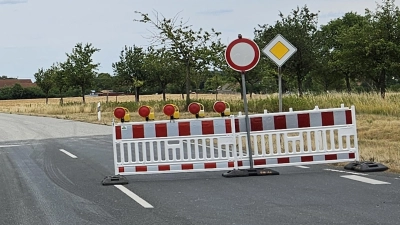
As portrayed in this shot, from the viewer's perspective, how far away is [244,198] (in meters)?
8.16

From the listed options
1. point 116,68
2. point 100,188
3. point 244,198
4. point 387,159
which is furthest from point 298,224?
point 116,68

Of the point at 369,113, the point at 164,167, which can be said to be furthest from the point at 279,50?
the point at 369,113

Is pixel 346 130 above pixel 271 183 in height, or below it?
above

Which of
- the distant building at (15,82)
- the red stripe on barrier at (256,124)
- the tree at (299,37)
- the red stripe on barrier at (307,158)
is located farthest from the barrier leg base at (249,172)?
the distant building at (15,82)

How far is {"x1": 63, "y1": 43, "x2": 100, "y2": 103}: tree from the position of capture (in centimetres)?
5315

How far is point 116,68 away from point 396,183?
1877 inches

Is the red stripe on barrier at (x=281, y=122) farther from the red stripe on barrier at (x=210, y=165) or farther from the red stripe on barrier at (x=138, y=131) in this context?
the red stripe on barrier at (x=138, y=131)

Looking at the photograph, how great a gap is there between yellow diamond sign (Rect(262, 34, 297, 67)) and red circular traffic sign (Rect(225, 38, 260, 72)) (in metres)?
3.70

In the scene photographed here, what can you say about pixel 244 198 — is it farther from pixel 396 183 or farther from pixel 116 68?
pixel 116 68

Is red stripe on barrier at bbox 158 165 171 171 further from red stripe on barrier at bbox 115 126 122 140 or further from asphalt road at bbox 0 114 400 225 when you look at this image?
red stripe on barrier at bbox 115 126 122 140

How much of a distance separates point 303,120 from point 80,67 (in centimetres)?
4474

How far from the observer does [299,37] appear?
112ft

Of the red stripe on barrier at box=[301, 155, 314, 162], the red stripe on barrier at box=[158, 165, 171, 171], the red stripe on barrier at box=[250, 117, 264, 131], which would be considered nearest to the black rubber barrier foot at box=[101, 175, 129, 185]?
the red stripe on barrier at box=[158, 165, 171, 171]

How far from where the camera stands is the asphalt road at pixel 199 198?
691 centimetres
